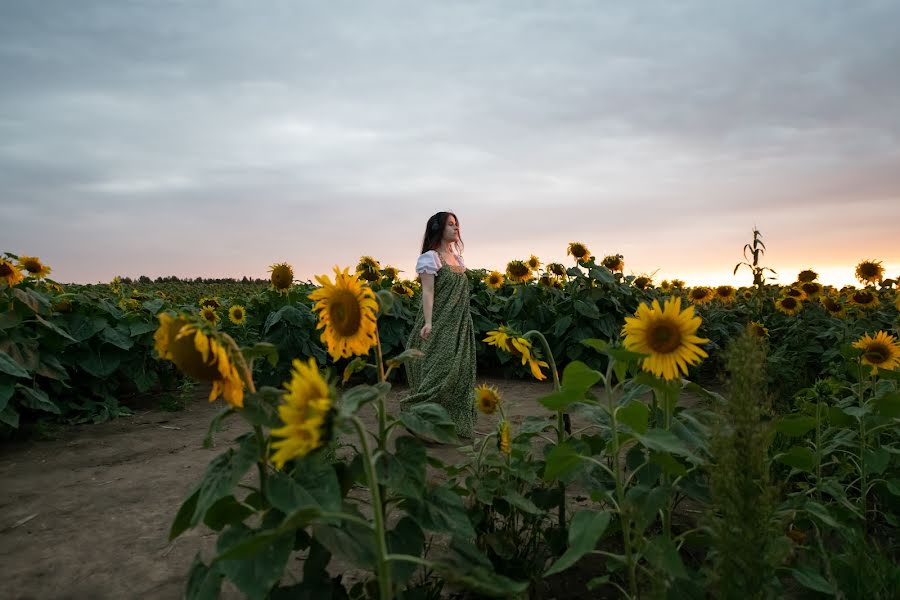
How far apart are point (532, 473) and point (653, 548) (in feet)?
1.92

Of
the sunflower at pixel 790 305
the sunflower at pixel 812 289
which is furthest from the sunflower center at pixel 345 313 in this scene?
the sunflower at pixel 812 289

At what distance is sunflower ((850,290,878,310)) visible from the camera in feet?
22.6

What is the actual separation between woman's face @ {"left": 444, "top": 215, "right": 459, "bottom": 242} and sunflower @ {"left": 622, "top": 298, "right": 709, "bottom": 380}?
3.62 meters

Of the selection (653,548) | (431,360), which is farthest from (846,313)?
(653,548)

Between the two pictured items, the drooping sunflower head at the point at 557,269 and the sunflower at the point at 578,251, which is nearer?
the sunflower at the point at 578,251

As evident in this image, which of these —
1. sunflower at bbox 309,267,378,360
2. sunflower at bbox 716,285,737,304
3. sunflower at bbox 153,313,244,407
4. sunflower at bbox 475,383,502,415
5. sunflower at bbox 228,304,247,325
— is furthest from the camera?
sunflower at bbox 716,285,737,304

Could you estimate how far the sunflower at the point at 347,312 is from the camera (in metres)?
1.95

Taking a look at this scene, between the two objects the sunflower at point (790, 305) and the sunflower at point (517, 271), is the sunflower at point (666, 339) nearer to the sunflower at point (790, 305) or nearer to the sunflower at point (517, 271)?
the sunflower at point (790, 305)

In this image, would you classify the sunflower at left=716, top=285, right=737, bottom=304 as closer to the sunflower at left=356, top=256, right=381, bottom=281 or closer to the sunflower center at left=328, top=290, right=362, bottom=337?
the sunflower at left=356, top=256, right=381, bottom=281

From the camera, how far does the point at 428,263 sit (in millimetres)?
5582

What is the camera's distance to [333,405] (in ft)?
4.05

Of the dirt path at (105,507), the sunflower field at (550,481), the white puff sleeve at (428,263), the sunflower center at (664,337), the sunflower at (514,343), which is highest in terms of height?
the white puff sleeve at (428,263)

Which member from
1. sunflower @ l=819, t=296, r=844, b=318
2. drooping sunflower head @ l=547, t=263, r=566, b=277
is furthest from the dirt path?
sunflower @ l=819, t=296, r=844, b=318

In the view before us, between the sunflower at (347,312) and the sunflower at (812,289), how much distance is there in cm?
666
